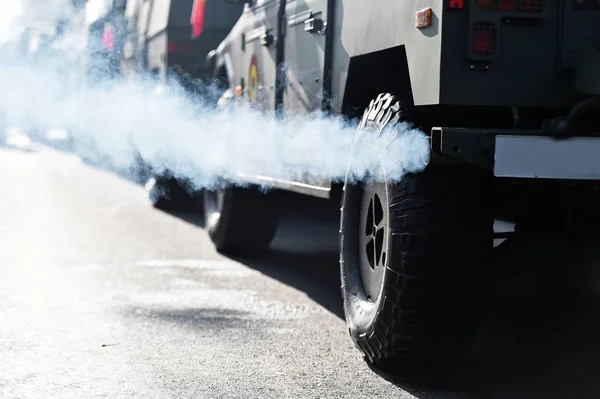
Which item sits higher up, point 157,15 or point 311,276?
point 157,15

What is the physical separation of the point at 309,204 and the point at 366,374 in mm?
6919

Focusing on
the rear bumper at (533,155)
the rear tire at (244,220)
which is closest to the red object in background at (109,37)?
the rear tire at (244,220)

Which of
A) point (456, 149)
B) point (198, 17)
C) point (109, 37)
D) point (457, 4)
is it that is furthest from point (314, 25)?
point (109, 37)

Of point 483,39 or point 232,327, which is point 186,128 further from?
point 483,39

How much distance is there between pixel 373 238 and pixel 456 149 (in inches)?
41.4

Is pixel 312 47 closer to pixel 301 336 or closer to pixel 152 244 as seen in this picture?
pixel 301 336

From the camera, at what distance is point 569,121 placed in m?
3.71

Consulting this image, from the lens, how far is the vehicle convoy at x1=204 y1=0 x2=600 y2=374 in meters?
3.75

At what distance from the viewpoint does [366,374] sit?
444 cm

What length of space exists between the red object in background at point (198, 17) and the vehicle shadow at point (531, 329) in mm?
3654

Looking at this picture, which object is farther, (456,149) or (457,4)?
(457,4)

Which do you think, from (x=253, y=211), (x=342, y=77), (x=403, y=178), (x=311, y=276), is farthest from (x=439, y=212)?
(x=253, y=211)

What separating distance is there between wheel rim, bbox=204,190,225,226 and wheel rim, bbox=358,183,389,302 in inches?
123

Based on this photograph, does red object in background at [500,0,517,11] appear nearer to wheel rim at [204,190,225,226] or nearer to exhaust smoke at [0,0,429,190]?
exhaust smoke at [0,0,429,190]
